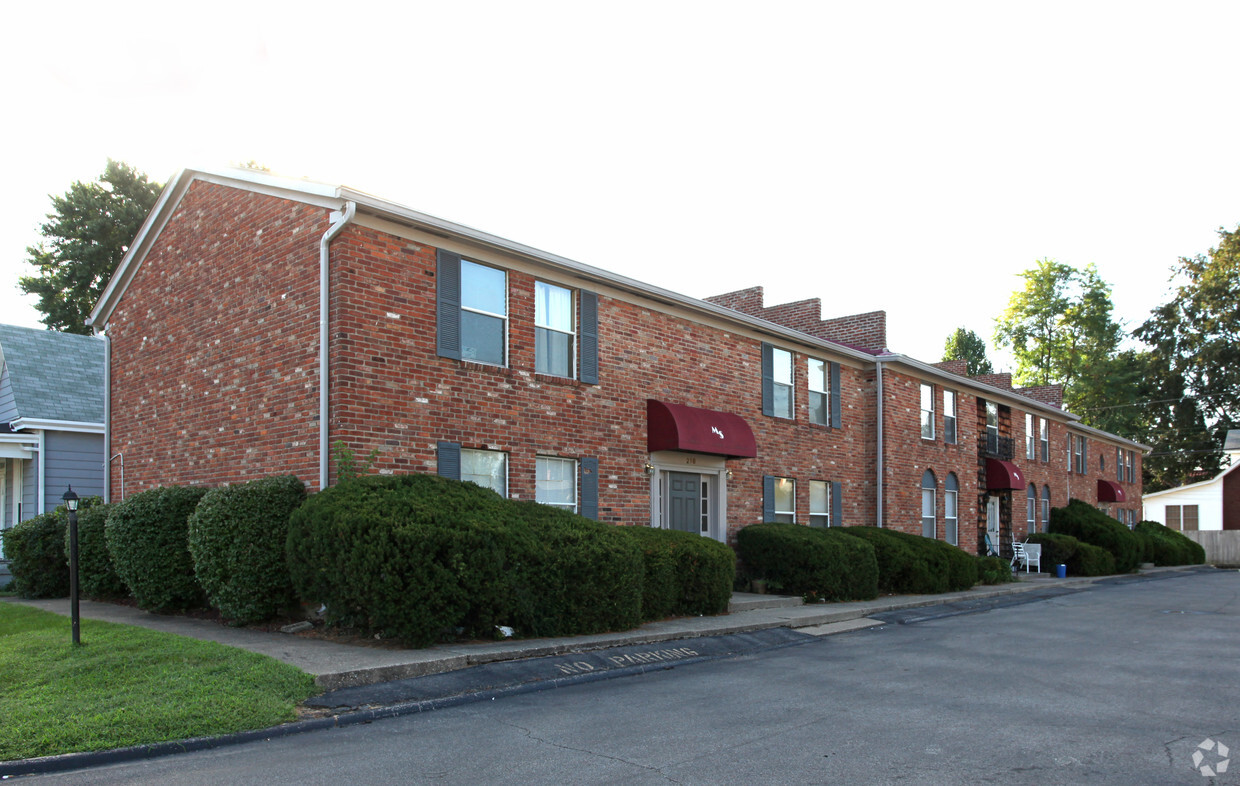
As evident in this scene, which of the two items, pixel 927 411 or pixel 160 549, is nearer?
pixel 160 549

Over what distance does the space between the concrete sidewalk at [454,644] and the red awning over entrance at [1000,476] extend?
1197 centimetres

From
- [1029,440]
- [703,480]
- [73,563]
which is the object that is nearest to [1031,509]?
[1029,440]

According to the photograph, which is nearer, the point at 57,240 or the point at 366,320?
the point at 366,320

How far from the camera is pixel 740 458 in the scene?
58.7 ft

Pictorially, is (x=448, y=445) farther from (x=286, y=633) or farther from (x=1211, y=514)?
(x=1211, y=514)

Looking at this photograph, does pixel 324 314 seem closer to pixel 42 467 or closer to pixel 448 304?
pixel 448 304

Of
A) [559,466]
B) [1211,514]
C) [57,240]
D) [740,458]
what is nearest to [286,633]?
[559,466]

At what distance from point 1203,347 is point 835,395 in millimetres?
38048

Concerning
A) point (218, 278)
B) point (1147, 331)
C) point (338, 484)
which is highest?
point (1147, 331)

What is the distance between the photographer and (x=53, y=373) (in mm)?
20062

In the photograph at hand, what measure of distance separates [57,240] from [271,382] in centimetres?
3006

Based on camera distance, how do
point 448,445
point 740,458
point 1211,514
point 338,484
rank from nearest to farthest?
point 338,484, point 448,445, point 740,458, point 1211,514

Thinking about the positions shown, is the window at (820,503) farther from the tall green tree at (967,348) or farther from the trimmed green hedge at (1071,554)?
the tall green tree at (967,348)

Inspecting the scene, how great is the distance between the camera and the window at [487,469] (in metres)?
12.9
